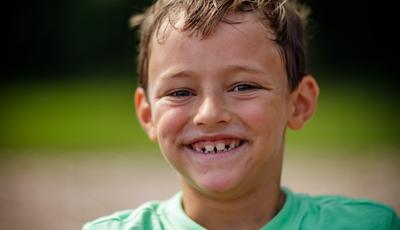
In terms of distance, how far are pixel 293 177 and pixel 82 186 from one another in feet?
6.81

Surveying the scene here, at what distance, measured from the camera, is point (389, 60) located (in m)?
14.0

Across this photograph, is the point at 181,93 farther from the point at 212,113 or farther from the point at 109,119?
the point at 109,119

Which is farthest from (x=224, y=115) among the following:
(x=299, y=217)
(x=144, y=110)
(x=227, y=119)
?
(x=144, y=110)

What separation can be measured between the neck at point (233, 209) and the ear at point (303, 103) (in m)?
0.33

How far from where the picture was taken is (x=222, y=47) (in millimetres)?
2613

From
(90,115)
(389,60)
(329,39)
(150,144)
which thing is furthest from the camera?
(329,39)

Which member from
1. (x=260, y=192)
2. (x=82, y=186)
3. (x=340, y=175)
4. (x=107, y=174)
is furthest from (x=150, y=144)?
(x=260, y=192)

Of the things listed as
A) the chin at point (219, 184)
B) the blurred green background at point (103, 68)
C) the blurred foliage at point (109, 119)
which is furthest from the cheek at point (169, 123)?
the blurred green background at point (103, 68)

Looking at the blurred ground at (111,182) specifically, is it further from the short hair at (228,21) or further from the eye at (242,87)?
the eye at (242,87)

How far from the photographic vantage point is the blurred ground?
589cm

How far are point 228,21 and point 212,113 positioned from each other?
39 cm

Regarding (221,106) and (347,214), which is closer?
(221,106)

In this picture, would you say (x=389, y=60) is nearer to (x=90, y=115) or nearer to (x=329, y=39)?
(x=329, y=39)

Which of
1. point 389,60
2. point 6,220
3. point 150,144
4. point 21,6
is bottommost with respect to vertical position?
point 6,220
